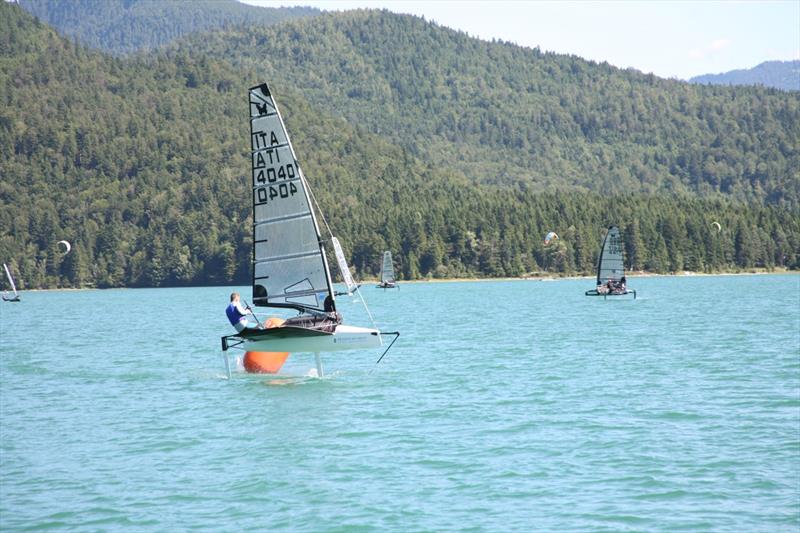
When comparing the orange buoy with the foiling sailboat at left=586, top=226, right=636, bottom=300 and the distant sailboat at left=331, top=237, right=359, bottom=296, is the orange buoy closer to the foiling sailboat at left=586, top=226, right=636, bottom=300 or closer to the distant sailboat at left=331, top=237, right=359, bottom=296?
the distant sailboat at left=331, top=237, right=359, bottom=296

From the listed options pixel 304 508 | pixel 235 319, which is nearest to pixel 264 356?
pixel 235 319

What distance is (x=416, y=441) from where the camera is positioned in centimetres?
2456

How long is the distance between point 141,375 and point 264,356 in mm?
5312

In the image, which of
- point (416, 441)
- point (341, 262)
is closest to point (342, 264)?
point (341, 262)

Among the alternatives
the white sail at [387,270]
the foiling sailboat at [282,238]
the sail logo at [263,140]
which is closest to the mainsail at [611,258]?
the white sail at [387,270]

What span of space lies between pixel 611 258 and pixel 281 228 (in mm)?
66554

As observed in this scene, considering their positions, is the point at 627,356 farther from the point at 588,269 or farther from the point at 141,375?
the point at 588,269

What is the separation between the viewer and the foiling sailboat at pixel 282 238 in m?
34.1

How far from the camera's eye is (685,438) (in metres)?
24.0

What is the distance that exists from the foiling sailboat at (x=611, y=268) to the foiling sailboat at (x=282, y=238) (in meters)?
62.6

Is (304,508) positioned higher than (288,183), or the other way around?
(288,183)

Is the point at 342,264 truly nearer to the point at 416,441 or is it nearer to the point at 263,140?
the point at 263,140

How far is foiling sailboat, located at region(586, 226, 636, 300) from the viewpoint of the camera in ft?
313

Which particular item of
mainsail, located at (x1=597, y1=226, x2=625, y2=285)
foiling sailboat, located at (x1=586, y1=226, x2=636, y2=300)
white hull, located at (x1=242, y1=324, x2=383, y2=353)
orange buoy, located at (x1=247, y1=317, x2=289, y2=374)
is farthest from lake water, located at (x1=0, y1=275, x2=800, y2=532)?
foiling sailboat, located at (x1=586, y1=226, x2=636, y2=300)
